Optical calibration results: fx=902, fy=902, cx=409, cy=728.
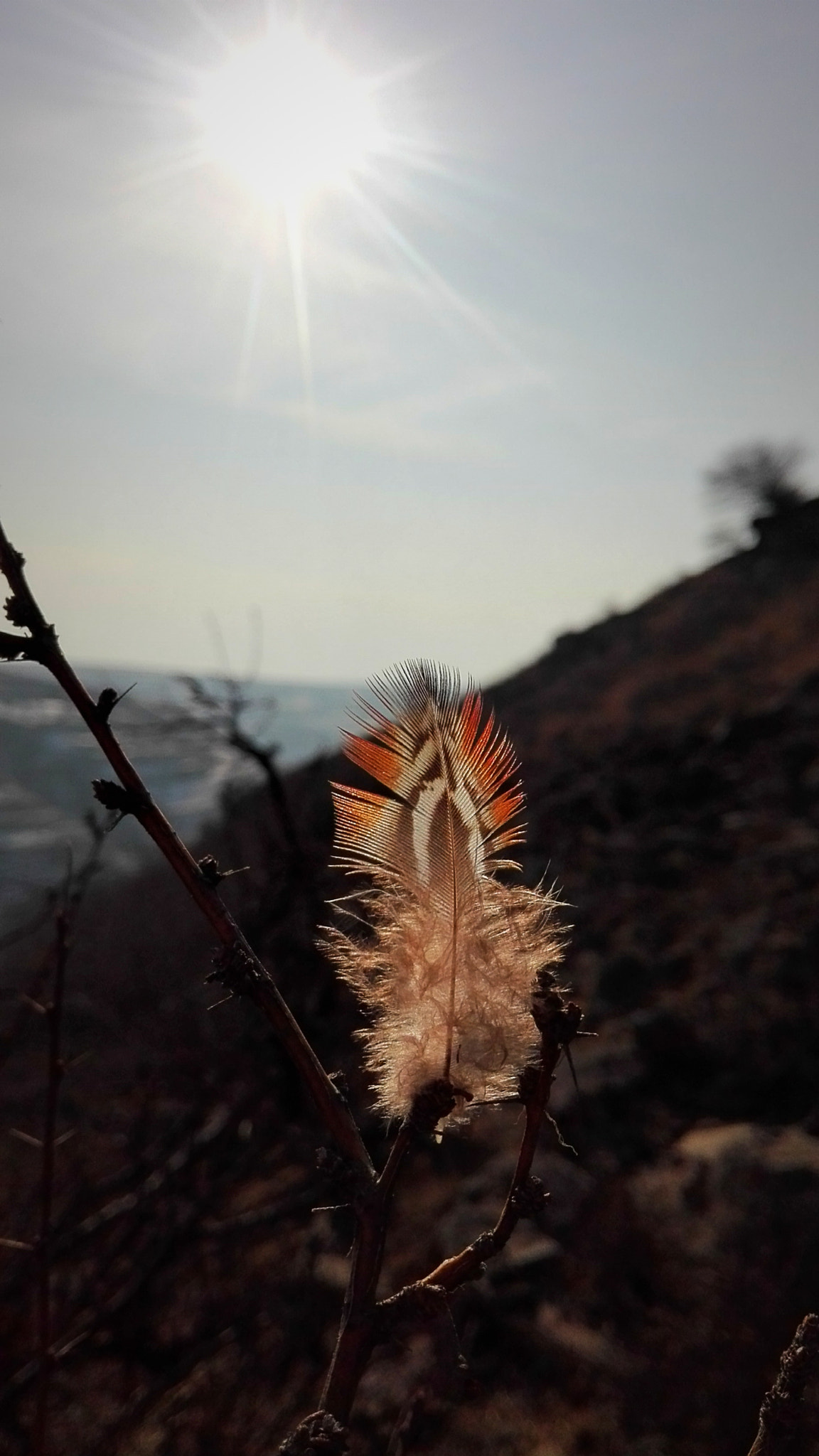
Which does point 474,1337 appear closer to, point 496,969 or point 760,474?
point 496,969

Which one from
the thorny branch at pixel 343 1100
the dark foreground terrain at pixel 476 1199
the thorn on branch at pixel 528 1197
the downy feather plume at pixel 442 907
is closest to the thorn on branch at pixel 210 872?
the thorny branch at pixel 343 1100

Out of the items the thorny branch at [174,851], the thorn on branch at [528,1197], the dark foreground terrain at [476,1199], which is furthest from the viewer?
the dark foreground terrain at [476,1199]

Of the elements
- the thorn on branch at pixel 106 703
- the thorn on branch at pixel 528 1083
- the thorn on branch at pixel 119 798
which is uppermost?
the thorn on branch at pixel 106 703

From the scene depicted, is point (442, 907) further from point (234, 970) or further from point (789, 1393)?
point (789, 1393)

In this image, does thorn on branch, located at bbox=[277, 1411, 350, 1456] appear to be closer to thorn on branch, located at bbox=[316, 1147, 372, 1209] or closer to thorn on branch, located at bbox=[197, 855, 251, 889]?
thorn on branch, located at bbox=[316, 1147, 372, 1209]

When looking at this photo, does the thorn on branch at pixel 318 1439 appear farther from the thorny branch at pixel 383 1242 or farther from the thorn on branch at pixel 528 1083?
the thorn on branch at pixel 528 1083

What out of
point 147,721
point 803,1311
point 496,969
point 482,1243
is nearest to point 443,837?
point 496,969
